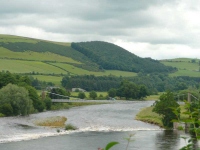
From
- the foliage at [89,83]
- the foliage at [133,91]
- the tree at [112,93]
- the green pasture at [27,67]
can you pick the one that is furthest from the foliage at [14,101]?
the green pasture at [27,67]

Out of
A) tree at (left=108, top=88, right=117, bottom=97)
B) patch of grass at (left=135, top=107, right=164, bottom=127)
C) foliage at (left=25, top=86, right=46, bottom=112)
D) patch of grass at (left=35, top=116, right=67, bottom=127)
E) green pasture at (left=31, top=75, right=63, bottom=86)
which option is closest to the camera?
patch of grass at (left=35, top=116, right=67, bottom=127)

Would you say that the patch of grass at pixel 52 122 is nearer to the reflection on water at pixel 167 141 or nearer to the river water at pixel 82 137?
the river water at pixel 82 137

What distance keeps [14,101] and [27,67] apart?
337 ft

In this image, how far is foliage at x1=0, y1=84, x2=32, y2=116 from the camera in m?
70.4

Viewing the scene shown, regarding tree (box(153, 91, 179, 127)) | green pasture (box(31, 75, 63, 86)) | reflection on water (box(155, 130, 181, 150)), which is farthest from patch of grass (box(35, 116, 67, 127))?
green pasture (box(31, 75, 63, 86))

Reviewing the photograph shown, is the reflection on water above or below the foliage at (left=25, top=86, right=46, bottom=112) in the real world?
below

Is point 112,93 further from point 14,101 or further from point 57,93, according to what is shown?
point 14,101

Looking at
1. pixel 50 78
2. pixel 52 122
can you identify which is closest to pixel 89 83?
pixel 50 78

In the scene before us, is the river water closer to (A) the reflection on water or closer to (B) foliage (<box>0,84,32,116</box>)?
(A) the reflection on water

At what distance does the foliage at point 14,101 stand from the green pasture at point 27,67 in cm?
8793

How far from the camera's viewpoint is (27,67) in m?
172

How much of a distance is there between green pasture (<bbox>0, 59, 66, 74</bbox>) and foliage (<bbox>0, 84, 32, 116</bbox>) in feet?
288

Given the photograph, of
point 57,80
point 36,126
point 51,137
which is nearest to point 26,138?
point 51,137

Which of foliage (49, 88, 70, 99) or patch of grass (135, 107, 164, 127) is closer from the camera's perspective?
patch of grass (135, 107, 164, 127)
